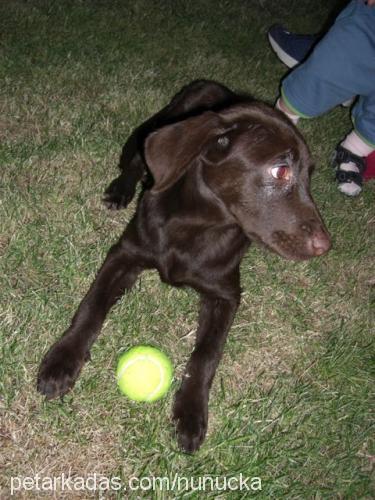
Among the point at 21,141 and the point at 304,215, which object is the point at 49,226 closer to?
the point at 21,141

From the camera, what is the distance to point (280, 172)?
7.58 feet

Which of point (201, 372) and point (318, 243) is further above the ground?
point (318, 243)

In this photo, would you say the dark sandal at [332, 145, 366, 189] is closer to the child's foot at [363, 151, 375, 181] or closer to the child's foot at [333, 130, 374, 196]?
the child's foot at [333, 130, 374, 196]

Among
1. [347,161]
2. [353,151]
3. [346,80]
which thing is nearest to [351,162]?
[347,161]

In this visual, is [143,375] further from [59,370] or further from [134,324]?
[134,324]

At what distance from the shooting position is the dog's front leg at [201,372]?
2.27 metres

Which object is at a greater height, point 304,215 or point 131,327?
point 304,215

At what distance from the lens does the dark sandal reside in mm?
4648

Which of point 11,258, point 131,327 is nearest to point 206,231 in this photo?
point 131,327

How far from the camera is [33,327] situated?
2.49m

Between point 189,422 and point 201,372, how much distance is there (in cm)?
26

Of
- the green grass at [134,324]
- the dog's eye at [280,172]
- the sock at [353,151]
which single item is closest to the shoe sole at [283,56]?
the green grass at [134,324]

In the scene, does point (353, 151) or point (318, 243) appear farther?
point (353, 151)

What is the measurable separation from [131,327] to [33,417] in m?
0.70
